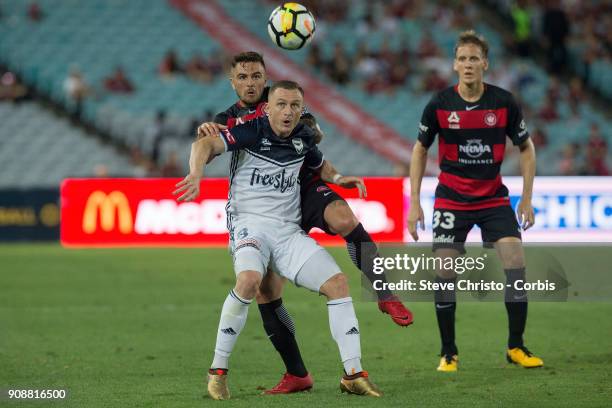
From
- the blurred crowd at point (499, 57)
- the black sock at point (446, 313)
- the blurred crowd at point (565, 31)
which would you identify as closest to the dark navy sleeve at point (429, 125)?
the black sock at point (446, 313)

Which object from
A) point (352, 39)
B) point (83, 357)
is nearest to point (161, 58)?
point (352, 39)

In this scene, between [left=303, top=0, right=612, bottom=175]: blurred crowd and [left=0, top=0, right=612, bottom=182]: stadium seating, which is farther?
[left=303, top=0, right=612, bottom=175]: blurred crowd

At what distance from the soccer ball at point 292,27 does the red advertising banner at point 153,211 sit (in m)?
10.9

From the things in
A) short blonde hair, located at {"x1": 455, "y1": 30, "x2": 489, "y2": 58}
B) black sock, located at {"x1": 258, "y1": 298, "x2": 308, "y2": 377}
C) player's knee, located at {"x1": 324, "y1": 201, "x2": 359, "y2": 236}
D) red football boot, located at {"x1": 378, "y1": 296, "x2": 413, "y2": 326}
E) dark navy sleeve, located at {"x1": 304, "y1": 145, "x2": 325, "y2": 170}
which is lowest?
black sock, located at {"x1": 258, "y1": 298, "x2": 308, "y2": 377}

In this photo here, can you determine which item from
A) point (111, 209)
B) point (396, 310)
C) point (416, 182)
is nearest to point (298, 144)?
point (396, 310)

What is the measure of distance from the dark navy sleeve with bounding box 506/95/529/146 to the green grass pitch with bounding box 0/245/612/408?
5.63 ft

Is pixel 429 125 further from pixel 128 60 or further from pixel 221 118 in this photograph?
pixel 128 60

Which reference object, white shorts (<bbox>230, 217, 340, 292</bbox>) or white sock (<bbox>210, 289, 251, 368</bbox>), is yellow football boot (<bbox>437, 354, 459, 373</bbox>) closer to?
white shorts (<bbox>230, 217, 340, 292</bbox>)

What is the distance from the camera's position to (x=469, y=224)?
845cm

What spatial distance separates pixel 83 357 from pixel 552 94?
20.4 meters

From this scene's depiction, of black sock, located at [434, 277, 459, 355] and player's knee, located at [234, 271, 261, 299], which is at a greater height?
player's knee, located at [234, 271, 261, 299]

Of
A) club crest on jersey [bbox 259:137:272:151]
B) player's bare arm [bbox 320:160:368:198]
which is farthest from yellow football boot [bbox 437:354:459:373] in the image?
club crest on jersey [bbox 259:137:272:151]

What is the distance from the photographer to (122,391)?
24.0 ft

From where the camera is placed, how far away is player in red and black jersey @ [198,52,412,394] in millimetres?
7316
